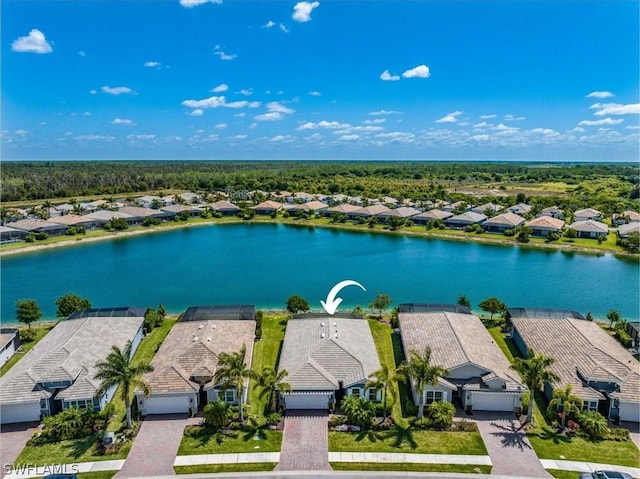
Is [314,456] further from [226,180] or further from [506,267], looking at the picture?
[226,180]

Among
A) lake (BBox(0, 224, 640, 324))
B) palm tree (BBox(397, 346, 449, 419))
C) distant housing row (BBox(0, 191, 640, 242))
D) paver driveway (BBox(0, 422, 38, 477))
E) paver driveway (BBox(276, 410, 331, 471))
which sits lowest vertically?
paver driveway (BBox(0, 422, 38, 477))

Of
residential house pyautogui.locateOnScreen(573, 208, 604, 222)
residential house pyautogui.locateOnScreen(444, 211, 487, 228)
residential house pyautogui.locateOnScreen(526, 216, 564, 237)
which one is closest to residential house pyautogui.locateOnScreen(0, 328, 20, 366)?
residential house pyautogui.locateOnScreen(444, 211, 487, 228)

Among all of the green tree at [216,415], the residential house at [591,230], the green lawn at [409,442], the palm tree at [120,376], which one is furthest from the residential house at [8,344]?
the residential house at [591,230]

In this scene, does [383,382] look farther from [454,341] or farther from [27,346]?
[27,346]

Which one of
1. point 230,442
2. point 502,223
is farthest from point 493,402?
point 502,223

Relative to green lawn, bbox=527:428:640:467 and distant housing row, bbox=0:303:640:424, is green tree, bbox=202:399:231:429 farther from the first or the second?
green lawn, bbox=527:428:640:467

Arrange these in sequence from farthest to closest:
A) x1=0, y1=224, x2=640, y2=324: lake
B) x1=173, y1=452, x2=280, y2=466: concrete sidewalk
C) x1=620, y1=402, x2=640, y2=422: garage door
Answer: x1=0, y1=224, x2=640, y2=324: lake → x1=620, y1=402, x2=640, y2=422: garage door → x1=173, y1=452, x2=280, y2=466: concrete sidewalk
